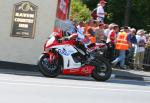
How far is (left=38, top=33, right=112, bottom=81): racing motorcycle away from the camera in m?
18.0

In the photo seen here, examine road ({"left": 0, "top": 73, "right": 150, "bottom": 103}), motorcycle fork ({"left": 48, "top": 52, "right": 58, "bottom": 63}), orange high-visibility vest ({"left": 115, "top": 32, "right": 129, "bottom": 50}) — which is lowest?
road ({"left": 0, "top": 73, "right": 150, "bottom": 103})

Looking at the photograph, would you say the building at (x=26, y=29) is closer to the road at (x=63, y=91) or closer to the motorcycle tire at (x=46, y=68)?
the motorcycle tire at (x=46, y=68)

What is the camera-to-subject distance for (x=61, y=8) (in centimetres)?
2100

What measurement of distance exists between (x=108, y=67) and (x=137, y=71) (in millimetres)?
4743

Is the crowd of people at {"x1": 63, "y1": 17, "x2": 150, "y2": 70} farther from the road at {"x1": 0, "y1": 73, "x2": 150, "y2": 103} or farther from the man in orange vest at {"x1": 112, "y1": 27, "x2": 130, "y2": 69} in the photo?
the road at {"x1": 0, "y1": 73, "x2": 150, "y2": 103}

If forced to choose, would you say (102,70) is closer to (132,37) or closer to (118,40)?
(118,40)

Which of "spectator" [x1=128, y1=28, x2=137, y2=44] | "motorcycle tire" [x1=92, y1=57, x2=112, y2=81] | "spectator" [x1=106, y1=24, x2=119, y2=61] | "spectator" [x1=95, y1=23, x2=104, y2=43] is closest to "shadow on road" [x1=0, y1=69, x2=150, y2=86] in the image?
"motorcycle tire" [x1=92, y1=57, x2=112, y2=81]

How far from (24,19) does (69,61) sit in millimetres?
2756

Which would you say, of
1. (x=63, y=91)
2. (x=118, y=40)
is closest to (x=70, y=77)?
(x=118, y=40)

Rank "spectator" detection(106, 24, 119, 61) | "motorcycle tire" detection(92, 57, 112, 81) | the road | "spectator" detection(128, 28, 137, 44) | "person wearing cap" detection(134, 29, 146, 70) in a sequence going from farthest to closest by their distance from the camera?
1. "person wearing cap" detection(134, 29, 146, 70)
2. "spectator" detection(128, 28, 137, 44)
3. "spectator" detection(106, 24, 119, 61)
4. "motorcycle tire" detection(92, 57, 112, 81)
5. the road

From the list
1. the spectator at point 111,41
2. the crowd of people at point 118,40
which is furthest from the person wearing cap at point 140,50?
the spectator at point 111,41

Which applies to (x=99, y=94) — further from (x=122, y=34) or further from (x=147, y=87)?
(x=122, y=34)

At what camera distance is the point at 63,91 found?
14.2 m

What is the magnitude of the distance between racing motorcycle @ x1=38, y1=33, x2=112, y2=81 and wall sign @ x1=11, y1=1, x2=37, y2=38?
6.23ft
